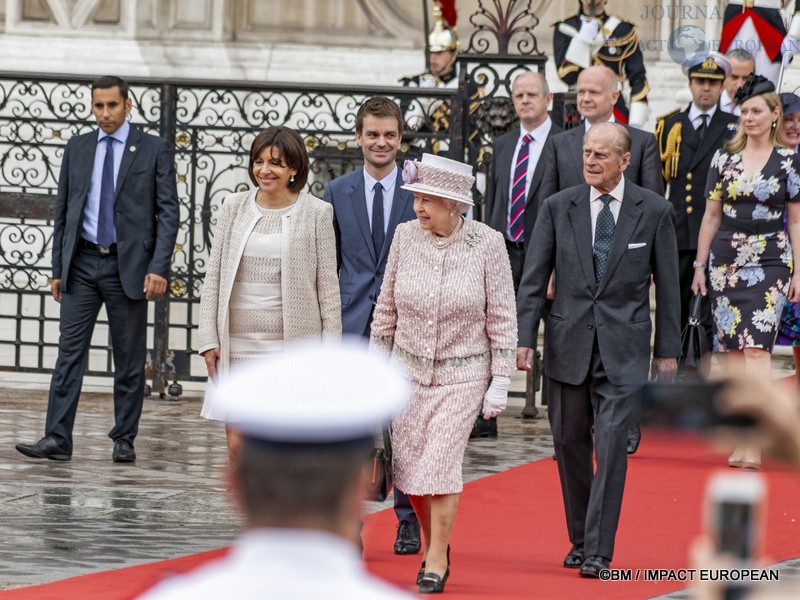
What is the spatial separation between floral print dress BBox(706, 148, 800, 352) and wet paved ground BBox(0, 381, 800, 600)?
152 centimetres

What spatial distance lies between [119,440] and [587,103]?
3.15 metres

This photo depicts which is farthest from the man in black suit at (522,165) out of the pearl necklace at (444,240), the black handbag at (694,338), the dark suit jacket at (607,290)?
the pearl necklace at (444,240)

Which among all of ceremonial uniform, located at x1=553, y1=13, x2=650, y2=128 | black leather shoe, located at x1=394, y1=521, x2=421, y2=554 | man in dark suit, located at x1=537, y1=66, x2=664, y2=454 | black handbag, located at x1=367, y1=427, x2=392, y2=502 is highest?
ceremonial uniform, located at x1=553, y1=13, x2=650, y2=128

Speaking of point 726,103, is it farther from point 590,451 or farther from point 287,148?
point 287,148

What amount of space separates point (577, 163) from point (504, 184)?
108 centimetres

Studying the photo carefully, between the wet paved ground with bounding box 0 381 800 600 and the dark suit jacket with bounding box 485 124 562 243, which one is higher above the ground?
the dark suit jacket with bounding box 485 124 562 243

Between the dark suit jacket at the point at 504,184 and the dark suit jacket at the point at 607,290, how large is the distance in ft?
10.1

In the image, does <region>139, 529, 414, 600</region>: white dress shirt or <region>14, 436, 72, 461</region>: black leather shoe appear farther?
<region>14, 436, 72, 461</region>: black leather shoe

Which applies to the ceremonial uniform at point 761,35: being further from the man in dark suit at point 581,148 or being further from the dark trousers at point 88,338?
the dark trousers at point 88,338

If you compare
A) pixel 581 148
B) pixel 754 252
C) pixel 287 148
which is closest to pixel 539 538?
pixel 287 148

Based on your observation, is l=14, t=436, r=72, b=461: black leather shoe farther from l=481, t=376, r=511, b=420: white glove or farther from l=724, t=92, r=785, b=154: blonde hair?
l=724, t=92, r=785, b=154: blonde hair

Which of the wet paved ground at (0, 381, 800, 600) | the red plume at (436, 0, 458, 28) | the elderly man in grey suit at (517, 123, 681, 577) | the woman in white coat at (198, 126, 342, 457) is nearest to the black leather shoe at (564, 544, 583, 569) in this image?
the elderly man in grey suit at (517, 123, 681, 577)

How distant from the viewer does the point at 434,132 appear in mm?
11734

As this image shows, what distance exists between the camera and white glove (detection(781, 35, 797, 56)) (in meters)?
12.1
